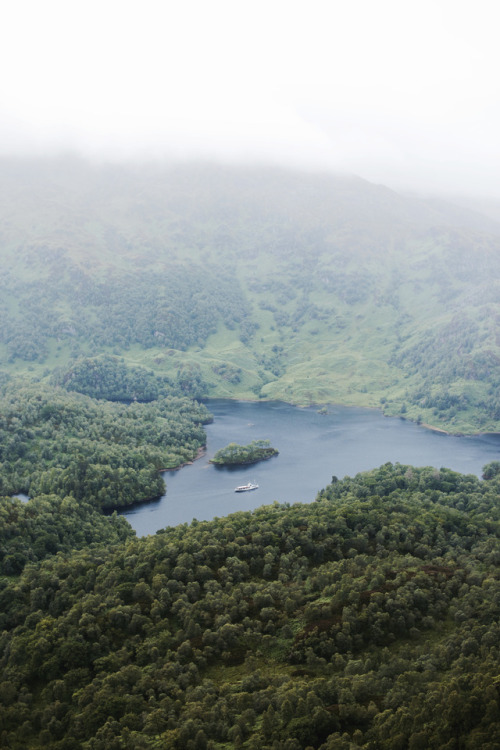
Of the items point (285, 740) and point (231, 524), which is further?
point (231, 524)

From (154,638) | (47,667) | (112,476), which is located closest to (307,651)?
(154,638)

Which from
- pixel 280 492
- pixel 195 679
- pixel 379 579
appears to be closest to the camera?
pixel 195 679

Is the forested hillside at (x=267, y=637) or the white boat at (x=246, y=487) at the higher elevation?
the forested hillside at (x=267, y=637)

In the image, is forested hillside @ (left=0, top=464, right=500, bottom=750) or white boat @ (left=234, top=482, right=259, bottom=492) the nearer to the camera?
forested hillside @ (left=0, top=464, right=500, bottom=750)

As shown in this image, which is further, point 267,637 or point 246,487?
point 246,487

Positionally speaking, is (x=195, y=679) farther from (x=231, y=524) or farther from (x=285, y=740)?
(x=231, y=524)

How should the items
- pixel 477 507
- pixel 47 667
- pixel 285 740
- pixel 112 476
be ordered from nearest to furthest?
pixel 285 740 < pixel 47 667 < pixel 477 507 < pixel 112 476

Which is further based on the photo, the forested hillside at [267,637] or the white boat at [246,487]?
the white boat at [246,487]

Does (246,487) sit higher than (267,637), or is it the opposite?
(267,637)
